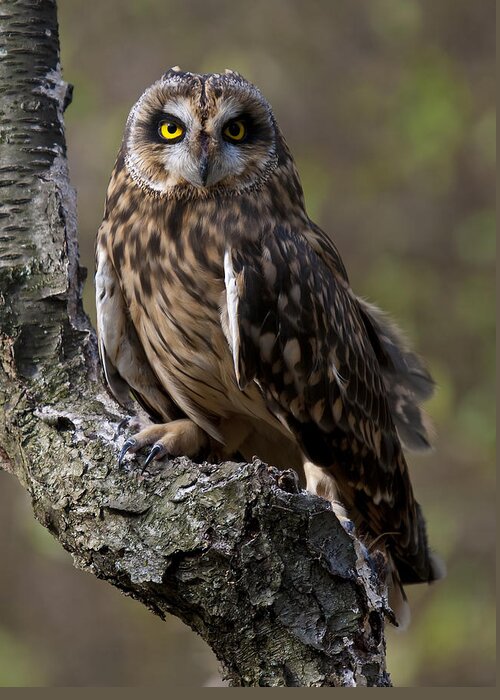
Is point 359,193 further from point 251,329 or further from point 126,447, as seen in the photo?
point 126,447

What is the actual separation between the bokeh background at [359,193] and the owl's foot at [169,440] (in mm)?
2658

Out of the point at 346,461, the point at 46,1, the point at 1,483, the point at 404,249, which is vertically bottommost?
the point at 1,483

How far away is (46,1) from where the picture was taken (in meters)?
2.71

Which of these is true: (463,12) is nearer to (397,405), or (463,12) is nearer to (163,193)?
(397,405)

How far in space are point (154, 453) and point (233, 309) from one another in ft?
1.53

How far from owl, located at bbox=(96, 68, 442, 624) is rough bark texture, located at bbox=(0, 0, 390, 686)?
22cm

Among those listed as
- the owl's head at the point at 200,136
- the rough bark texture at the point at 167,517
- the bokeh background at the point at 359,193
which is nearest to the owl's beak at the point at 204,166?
the owl's head at the point at 200,136

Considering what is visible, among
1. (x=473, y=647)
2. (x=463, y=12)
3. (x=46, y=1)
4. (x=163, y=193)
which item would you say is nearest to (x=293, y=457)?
(x=163, y=193)

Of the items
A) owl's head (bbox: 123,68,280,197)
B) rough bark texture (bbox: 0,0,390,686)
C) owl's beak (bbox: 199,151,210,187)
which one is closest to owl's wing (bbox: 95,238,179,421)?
rough bark texture (bbox: 0,0,390,686)

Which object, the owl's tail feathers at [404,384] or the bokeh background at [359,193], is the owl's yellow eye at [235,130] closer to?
the owl's tail feathers at [404,384]

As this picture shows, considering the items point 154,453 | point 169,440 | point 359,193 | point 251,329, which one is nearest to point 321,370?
point 251,329

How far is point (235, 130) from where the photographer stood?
2662 mm

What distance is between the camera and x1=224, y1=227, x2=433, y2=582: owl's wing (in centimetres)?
251

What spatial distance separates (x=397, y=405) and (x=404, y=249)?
2.63 meters
